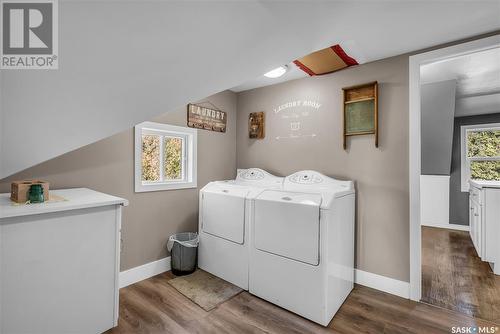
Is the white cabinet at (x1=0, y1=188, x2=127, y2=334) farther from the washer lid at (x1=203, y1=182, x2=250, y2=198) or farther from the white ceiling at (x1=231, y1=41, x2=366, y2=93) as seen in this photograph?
the white ceiling at (x1=231, y1=41, x2=366, y2=93)

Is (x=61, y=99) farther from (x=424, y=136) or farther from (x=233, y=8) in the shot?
(x=424, y=136)

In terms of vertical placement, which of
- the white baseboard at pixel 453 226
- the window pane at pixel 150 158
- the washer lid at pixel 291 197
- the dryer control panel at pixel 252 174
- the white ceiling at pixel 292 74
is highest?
the white ceiling at pixel 292 74

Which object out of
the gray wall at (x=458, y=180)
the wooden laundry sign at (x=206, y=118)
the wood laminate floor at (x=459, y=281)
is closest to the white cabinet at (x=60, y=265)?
the wooden laundry sign at (x=206, y=118)

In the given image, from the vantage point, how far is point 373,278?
7.72 feet

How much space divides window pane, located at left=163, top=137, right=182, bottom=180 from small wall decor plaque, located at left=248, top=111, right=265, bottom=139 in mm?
952

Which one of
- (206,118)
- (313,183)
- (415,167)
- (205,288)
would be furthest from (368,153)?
(205,288)

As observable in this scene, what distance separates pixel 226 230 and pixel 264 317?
84 cm

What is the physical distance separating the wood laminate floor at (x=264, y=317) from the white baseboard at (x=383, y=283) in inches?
2.6

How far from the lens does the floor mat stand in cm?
211

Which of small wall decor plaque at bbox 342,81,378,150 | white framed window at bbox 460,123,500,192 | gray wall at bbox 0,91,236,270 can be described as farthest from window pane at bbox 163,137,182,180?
white framed window at bbox 460,123,500,192

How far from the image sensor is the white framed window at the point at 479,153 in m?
4.44

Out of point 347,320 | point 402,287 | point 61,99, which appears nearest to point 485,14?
point 402,287

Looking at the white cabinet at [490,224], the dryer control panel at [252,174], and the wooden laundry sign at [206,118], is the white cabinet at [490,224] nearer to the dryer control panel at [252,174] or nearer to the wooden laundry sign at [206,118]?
the dryer control panel at [252,174]

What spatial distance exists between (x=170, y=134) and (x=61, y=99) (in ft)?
6.33
